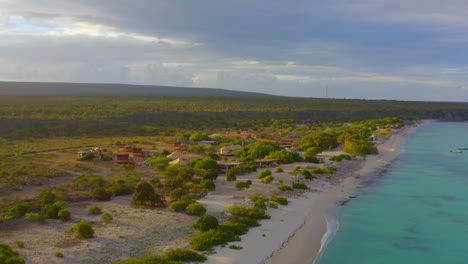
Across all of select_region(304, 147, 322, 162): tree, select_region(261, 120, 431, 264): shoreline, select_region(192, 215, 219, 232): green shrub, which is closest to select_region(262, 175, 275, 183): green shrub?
select_region(261, 120, 431, 264): shoreline

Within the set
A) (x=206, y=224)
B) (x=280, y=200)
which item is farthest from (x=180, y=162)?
(x=206, y=224)

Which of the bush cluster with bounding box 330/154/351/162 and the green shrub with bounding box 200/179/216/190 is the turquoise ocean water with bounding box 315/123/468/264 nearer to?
the bush cluster with bounding box 330/154/351/162

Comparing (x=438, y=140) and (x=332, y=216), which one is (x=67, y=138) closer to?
(x=332, y=216)

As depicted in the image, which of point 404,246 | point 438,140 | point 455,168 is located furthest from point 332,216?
point 438,140

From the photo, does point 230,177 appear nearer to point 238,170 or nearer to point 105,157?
point 238,170

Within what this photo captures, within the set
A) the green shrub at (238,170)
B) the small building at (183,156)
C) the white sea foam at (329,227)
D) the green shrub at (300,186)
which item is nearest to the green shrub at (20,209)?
the white sea foam at (329,227)

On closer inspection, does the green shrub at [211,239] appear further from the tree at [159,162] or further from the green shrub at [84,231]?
the tree at [159,162]
